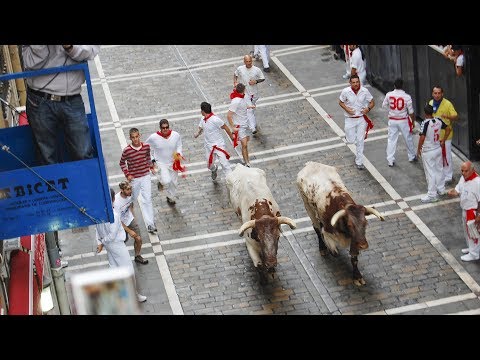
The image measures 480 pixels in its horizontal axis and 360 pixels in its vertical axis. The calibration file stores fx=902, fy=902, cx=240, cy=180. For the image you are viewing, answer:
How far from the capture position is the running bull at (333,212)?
598 inches

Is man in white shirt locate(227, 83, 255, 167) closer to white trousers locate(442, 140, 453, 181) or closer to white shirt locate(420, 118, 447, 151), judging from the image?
white shirt locate(420, 118, 447, 151)

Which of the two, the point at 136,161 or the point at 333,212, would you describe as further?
the point at 136,161

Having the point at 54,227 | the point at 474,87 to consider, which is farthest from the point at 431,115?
the point at 54,227

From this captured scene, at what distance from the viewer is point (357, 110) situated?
19.6 m

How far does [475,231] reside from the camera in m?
15.7

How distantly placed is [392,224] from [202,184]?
453 centimetres

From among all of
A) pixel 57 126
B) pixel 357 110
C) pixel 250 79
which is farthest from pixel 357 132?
pixel 57 126

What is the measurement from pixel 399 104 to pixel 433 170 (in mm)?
1978

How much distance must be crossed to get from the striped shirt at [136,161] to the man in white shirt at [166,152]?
2.44ft

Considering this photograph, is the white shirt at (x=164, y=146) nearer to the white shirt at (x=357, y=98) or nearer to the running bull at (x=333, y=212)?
the running bull at (x=333, y=212)

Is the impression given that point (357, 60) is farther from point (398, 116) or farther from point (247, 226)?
point (247, 226)

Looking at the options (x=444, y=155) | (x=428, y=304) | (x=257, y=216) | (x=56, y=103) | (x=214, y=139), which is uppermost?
(x=56, y=103)

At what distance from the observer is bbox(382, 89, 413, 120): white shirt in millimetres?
19156
